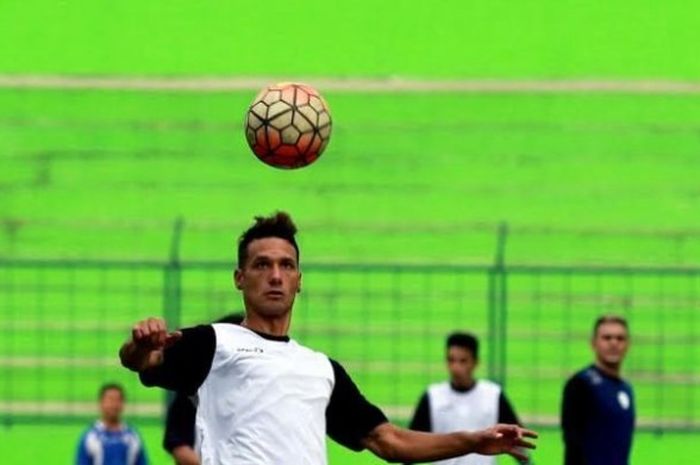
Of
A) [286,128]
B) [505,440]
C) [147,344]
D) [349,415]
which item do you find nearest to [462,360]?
[286,128]

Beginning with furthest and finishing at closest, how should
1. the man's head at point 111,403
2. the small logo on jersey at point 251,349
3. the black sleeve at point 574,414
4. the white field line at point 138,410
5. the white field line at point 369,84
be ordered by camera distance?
the white field line at point 369,84 → the white field line at point 138,410 → the man's head at point 111,403 → the black sleeve at point 574,414 → the small logo on jersey at point 251,349

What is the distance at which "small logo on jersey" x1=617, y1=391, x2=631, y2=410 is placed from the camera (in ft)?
40.2

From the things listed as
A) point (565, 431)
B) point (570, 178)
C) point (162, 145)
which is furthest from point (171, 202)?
point (565, 431)

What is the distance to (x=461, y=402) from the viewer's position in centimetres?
1244

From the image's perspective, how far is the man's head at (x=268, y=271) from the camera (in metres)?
7.18

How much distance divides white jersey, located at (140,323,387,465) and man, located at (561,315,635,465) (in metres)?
5.05

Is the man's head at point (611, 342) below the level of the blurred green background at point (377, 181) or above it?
below

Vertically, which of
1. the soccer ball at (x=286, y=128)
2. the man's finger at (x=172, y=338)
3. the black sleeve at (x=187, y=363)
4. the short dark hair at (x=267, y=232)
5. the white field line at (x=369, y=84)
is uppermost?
the white field line at (x=369, y=84)

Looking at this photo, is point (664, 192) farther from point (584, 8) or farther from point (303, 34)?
point (303, 34)

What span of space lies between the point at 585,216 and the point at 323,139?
23.7 feet

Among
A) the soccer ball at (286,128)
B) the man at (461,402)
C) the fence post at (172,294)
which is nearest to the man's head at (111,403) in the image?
the fence post at (172,294)

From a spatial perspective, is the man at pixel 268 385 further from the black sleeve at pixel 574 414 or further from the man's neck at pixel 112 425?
the man's neck at pixel 112 425

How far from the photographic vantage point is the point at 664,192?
16.7m

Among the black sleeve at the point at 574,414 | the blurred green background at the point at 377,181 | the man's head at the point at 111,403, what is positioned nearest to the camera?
the black sleeve at the point at 574,414
